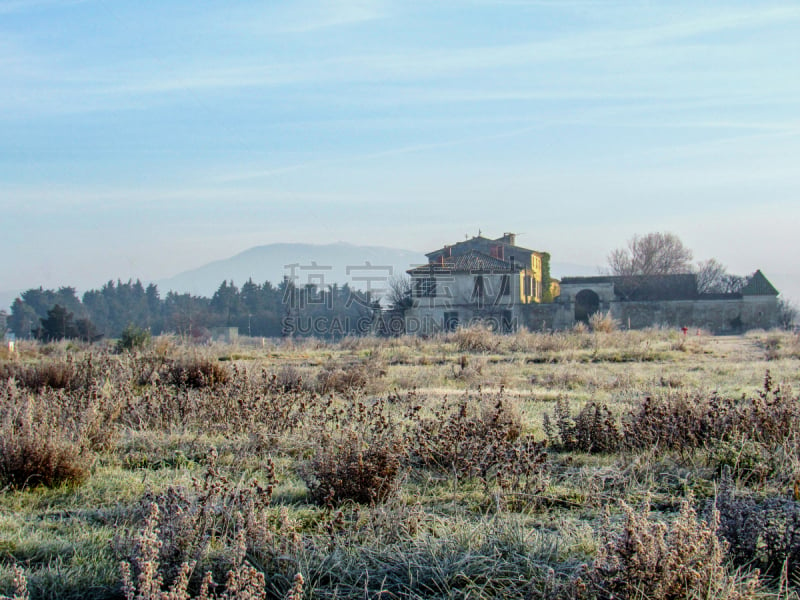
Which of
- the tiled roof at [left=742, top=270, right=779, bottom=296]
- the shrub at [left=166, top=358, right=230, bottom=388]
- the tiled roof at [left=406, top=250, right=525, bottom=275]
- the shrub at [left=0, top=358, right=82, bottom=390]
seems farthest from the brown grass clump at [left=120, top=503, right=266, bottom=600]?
the tiled roof at [left=742, top=270, right=779, bottom=296]

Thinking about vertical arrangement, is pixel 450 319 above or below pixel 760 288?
A: below

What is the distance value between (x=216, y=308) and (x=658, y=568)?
211 feet

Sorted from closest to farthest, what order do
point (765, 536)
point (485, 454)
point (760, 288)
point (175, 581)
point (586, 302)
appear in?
point (175, 581), point (765, 536), point (485, 454), point (760, 288), point (586, 302)

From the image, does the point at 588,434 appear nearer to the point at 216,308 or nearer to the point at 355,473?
the point at 355,473

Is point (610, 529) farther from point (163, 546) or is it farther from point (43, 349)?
point (43, 349)

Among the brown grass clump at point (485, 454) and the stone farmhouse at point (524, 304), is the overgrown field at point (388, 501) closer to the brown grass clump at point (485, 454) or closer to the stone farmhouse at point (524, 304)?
the brown grass clump at point (485, 454)

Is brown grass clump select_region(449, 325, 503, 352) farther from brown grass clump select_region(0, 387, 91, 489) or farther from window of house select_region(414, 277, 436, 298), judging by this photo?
window of house select_region(414, 277, 436, 298)

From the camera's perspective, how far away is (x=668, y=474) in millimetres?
5289

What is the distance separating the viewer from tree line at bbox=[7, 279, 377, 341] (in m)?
55.3

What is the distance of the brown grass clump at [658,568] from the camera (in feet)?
9.68

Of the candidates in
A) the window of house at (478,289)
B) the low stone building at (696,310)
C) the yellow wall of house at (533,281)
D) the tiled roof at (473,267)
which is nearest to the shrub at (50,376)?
the tiled roof at (473,267)

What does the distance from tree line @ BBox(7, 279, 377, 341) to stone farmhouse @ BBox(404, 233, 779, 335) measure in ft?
15.0

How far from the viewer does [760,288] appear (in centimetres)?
5022

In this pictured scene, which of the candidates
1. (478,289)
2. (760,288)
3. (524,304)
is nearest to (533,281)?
(524,304)
